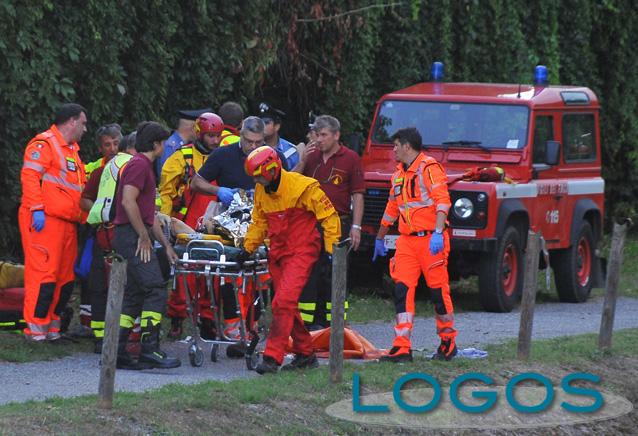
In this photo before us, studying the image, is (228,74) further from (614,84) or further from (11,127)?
(614,84)

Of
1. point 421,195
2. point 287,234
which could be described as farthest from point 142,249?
point 421,195

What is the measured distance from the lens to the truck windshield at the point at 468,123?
53.8ft

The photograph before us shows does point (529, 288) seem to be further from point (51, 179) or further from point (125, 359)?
point (51, 179)

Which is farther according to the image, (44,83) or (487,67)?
(487,67)

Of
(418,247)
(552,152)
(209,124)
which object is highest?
(209,124)

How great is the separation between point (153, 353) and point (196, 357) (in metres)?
0.41

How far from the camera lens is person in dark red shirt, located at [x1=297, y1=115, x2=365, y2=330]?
42.1ft

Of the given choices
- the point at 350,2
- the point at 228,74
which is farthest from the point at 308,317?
the point at 350,2

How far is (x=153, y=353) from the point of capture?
11195 mm

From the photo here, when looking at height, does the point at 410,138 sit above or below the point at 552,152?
above

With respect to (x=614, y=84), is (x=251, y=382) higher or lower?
lower

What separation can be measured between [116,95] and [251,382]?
5.72 m

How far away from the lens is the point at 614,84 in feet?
83.3

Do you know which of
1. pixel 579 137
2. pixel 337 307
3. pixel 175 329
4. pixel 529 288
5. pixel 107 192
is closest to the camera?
pixel 337 307
